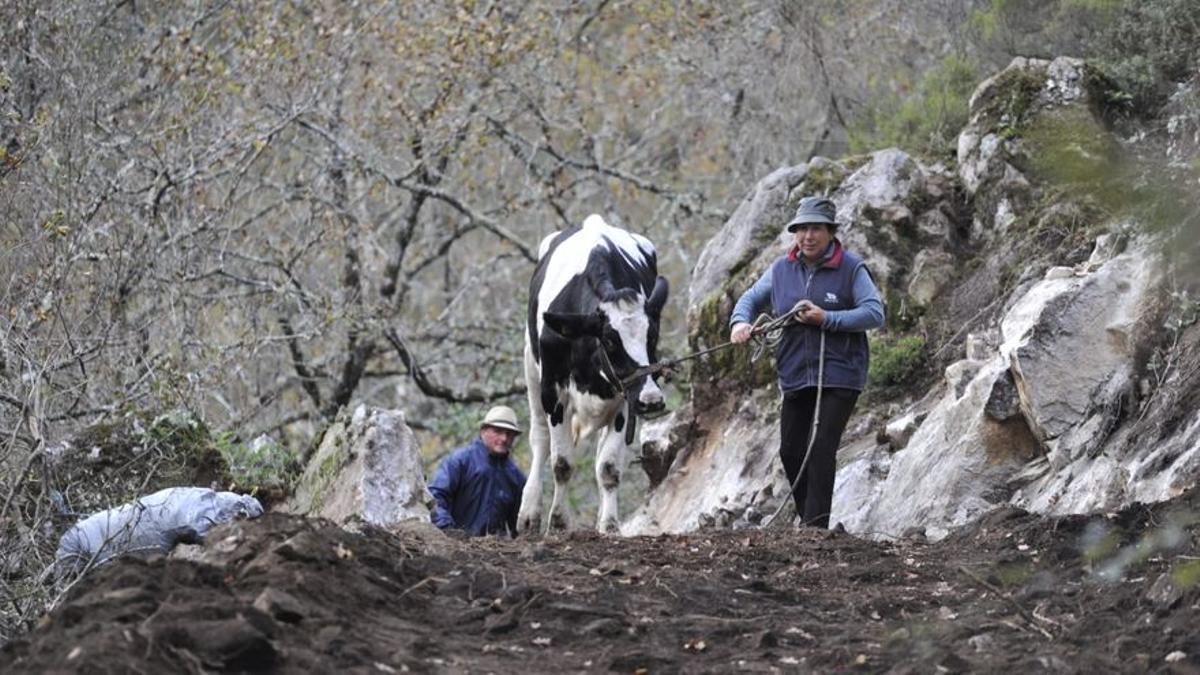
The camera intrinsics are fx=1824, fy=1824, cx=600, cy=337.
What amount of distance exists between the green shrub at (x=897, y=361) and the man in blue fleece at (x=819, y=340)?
2.67m

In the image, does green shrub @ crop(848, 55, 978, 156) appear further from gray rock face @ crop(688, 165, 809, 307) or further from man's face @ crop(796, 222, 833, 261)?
man's face @ crop(796, 222, 833, 261)

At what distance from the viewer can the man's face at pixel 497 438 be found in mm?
13000

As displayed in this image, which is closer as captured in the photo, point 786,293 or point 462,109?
point 786,293

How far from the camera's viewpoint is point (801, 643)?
7461 mm

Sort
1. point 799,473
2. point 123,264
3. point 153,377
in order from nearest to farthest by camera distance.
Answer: point 799,473
point 153,377
point 123,264

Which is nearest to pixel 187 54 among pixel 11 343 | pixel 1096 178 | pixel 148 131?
pixel 148 131

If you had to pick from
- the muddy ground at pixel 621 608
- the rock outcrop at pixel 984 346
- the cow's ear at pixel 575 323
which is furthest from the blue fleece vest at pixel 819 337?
the muddy ground at pixel 621 608

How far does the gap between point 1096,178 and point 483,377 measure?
16.4 m

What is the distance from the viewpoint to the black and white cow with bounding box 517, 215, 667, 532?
1250 cm

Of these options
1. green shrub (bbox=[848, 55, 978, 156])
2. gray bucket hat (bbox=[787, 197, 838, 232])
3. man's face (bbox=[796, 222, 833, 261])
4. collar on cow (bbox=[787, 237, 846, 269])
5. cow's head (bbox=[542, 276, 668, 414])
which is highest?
green shrub (bbox=[848, 55, 978, 156])

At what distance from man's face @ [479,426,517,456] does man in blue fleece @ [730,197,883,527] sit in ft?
7.62

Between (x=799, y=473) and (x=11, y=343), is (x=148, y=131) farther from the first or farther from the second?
(x=799, y=473)

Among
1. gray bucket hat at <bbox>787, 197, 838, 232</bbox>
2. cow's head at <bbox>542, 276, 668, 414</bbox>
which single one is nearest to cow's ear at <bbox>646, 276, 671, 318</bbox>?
cow's head at <bbox>542, 276, 668, 414</bbox>

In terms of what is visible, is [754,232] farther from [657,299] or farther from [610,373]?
[610,373]
